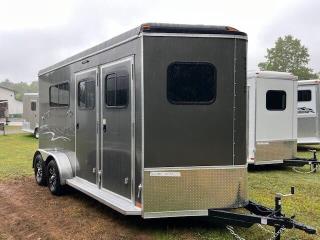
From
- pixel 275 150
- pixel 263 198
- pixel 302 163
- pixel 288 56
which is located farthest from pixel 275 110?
pixel 288 56

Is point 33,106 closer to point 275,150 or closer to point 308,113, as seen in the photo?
point 308,113

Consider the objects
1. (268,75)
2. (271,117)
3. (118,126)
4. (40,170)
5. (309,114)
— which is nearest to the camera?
(118,126)

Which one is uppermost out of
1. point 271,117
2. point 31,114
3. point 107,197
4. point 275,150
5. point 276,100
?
point 276,100

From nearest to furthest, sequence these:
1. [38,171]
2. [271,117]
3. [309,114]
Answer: [38,171] < [271,117] < [309,114]

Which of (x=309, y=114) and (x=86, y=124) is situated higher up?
(x=309, y=114)

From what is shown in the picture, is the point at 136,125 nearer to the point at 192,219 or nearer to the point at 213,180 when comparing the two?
the point at 213,180

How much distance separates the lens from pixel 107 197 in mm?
6715

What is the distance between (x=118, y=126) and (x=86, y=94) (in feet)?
5.11

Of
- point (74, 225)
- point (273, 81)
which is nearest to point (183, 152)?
point (74, 225)

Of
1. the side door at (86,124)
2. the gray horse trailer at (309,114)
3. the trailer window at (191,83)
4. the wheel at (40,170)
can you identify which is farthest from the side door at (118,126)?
the gray horse trailer at (309,114)

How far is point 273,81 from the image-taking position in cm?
1157

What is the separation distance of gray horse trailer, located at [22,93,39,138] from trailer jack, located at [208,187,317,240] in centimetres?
2047

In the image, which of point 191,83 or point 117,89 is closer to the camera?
point 191,83

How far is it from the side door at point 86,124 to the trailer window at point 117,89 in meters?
0.51
